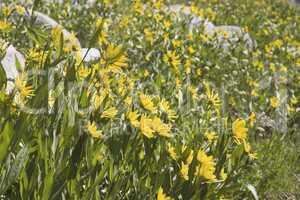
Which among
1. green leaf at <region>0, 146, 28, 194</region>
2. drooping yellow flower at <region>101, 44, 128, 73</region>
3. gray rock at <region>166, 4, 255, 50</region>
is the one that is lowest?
gray rock at <region>166, 4, 255, 50</region>

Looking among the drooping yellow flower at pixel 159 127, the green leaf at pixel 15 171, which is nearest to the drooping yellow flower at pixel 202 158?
the drooping yellow flower at pixel 159 127

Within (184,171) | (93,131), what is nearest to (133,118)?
(93,131)

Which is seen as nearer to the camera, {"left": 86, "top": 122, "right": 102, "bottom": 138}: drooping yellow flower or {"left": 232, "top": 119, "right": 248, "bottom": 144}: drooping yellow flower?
{"left": 86, "top": 122, "right": 102, "bottom": 138}: drooping yellow flower

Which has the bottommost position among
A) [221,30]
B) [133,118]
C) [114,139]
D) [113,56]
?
[221,30]

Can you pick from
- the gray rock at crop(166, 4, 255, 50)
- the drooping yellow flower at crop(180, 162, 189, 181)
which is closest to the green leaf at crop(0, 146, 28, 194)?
the drooping yellow flower at crop(180, 162, 189, 181)

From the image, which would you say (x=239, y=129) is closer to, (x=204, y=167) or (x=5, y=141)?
(x=204, y=167)

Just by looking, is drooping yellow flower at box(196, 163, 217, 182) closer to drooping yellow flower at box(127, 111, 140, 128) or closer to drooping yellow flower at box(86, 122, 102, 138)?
drooping yellow flower at box(127, 111, 140, 128)

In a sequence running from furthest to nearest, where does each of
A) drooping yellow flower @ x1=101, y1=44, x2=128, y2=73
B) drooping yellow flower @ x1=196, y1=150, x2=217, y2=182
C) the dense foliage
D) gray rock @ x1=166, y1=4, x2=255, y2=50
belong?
gray rock @ x1=166, y1=4, x2=255, y2=50, drooping yellow flower @ x1=196, y1=150, x2=217, y2=182, drooping yellow flower @ x1=101, y1=44, x2=128, y2=73, the dense foliage

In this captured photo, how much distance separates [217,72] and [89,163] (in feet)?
10.9

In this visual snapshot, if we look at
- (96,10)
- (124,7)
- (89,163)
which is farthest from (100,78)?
(124,7)

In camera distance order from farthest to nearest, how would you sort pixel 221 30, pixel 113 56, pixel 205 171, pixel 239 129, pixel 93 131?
pixel 221 30
pixel 239 129
pixel 205 171
pixel 113 56
pixel 93 131

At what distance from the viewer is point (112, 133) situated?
2.22m

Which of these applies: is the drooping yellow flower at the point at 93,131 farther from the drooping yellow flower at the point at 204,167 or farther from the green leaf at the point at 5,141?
the drooping yellow flower at the point at 204,167

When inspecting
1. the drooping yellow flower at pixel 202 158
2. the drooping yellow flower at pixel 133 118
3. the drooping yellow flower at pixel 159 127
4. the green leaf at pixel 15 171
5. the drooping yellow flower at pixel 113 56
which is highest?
the drooping yellow flower at pixel 113 56
